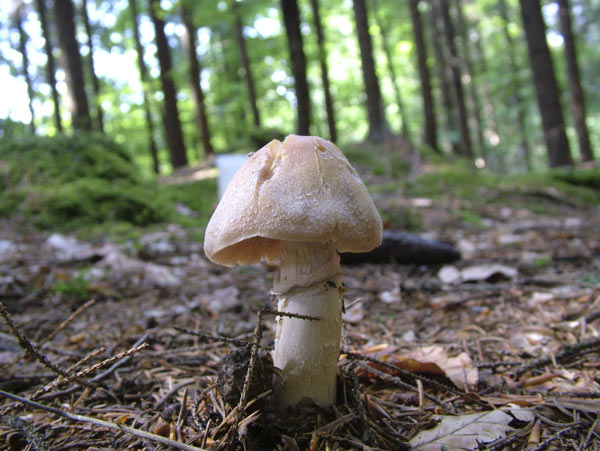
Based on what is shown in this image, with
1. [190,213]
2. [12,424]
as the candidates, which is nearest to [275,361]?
[12,424]

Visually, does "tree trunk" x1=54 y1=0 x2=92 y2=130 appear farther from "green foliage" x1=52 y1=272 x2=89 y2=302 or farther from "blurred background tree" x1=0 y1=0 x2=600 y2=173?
"green foliage" x1=52 y1=272 x2=89 y2=302

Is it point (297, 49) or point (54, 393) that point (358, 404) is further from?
point (297, 49)

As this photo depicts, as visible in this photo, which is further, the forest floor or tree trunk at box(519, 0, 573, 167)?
tree trunk at box(519, 0, 573, 167)

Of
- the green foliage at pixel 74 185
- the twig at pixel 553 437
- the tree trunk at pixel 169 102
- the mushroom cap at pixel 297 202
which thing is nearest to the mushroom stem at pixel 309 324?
the mushroom cap at pixel 297 202

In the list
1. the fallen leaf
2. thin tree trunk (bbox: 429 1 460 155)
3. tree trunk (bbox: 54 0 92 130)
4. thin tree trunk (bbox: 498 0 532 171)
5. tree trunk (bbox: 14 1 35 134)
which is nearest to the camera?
the fallen leaf

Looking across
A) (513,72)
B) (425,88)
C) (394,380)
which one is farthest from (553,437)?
(513,72)

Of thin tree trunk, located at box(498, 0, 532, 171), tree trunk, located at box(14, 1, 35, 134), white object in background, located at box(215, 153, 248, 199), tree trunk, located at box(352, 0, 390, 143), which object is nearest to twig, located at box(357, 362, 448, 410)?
white object in background, located at box(215, 153, 248, 199)

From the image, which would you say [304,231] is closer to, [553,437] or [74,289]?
[553,437]
